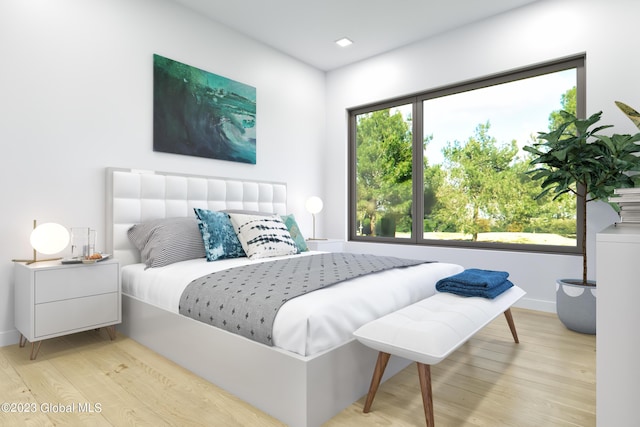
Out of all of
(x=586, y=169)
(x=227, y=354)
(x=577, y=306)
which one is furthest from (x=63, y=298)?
(x=586, y=169)

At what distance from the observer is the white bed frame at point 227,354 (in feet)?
4.82

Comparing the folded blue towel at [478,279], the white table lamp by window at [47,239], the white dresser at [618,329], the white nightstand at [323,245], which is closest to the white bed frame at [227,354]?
the white table lamp by window at [47,239]

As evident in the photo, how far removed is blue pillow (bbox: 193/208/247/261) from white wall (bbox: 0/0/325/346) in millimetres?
750

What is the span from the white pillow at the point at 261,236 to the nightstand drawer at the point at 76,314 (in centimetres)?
97

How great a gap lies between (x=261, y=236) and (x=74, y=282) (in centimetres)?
128

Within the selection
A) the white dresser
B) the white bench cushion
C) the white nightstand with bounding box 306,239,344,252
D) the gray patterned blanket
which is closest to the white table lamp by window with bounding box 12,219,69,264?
the gray patterned blanket

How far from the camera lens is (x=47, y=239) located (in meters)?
2.30

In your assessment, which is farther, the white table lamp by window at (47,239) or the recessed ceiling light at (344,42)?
the recessed ceiling light at (344,42)

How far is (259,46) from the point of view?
402 centimetres

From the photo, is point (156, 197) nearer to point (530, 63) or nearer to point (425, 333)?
point (425, 333)

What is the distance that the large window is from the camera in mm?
3350

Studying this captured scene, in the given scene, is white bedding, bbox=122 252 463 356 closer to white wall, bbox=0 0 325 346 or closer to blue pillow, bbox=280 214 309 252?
blue pillow, bbox=280 214 309 252

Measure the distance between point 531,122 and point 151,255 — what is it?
358 cm

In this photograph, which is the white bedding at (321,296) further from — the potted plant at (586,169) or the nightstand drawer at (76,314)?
the potted plant at (586,169)
